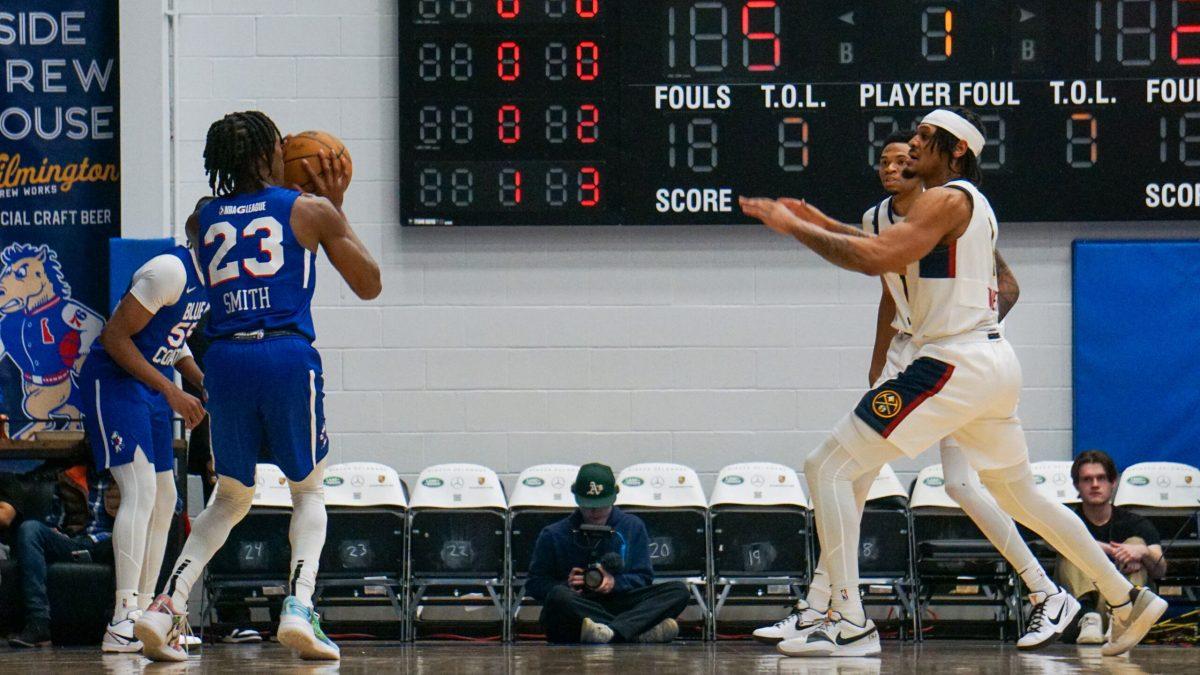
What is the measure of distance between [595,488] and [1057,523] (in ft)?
10.6

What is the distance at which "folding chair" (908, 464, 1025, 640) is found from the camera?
8828mm

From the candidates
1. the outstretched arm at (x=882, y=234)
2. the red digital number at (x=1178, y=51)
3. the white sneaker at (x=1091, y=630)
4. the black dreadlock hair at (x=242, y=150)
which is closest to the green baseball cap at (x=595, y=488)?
the white sneaker at (x=1091, y=630)

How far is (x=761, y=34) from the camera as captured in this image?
945 cm

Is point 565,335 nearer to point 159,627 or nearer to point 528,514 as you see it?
point 528,514

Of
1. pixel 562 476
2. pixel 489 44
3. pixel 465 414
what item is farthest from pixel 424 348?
pixel 489 44

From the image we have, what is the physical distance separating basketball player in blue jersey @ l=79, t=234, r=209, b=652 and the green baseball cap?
7.75ft

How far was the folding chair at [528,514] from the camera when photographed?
921cm

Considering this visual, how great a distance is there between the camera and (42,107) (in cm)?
1005

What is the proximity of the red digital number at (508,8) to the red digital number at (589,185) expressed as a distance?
101 cm

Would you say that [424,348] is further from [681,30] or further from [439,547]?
[681,30]

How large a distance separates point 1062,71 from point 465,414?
4163 millimetres

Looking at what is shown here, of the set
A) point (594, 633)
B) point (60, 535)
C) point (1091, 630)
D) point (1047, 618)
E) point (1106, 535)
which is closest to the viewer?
point (1047, 618)

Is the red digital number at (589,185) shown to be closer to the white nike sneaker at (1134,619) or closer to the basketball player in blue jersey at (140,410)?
the basketball player in blue jersey at (140,410)

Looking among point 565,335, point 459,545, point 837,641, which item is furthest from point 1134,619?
point 565,335
